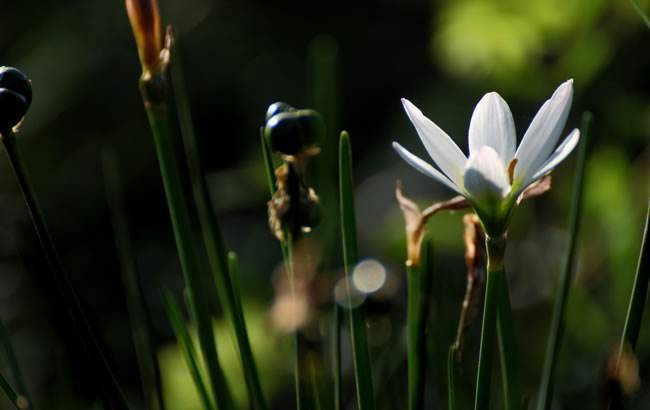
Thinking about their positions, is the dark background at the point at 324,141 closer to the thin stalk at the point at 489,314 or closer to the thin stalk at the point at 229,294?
the thin stalk at the point at 229,294

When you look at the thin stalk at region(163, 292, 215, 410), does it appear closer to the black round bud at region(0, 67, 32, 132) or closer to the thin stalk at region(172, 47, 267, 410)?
the thin stalk at region(172, 47, 267, 410)

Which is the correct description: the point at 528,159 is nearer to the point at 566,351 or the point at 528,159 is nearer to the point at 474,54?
the point at 566,351

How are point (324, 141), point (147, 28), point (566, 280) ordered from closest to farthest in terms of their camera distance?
point (147, 28), point (566, 280), point (324, 141)

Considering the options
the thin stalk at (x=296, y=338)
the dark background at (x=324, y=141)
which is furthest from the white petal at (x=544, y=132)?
the dark background at (x=324, y=141)

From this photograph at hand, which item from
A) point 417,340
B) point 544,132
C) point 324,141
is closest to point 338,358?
point 417,340

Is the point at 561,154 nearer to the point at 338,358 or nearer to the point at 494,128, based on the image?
the point at 494,128

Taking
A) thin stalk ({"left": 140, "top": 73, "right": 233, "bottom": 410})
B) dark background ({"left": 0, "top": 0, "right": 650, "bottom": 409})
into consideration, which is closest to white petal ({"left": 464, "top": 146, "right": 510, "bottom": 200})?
thin stalk ({"left": 140, "top": 73, "right": 233, "bottom": 410})

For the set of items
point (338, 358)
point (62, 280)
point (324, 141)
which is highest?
point (62, 280)
